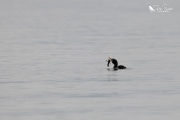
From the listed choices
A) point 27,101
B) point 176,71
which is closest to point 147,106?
point 27,101

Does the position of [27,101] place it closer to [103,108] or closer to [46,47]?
[103,108]

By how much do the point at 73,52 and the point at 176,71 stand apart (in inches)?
478

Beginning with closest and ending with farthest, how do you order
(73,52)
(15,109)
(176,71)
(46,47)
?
(15,109)
(176,71)
(73,52)
(46,47)

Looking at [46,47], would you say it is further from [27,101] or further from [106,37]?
[27,101]

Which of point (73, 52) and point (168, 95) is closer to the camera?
point (168, 95)

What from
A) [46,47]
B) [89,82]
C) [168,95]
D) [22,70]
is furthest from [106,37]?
[168,95]

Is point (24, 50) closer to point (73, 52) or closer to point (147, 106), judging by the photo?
point (73, 52)

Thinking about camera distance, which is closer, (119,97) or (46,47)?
(119,97)

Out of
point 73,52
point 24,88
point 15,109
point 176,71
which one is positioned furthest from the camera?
point 73,52

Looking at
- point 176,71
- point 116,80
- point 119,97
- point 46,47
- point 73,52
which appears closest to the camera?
point 119,97

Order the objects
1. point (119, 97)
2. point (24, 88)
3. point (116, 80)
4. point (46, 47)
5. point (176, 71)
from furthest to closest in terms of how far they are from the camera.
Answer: point (46, 47) → point (176, 71) → point (116, 80) → point (24, 88) → point (119, 97)

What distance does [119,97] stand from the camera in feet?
93.2

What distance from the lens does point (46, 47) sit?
51.7 m

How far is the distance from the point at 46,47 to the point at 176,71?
16.7m
